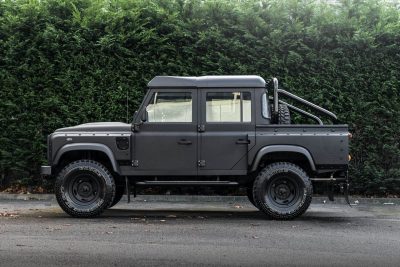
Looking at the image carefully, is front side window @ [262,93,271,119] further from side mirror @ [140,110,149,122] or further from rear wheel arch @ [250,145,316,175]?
side mirror @ [140,110,149,122]

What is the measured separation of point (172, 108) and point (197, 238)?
2.73 meters

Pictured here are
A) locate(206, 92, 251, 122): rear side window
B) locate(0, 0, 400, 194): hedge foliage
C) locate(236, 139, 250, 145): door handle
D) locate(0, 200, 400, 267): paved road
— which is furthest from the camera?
locate(0, 0, 400, 194): hedge foliage

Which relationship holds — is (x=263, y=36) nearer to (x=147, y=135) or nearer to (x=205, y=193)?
(x=205, y=193)

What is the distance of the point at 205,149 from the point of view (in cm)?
989

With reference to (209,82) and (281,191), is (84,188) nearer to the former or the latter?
(209,82)

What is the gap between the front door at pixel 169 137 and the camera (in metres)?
9.91

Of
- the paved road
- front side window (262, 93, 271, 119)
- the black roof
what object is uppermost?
the black roof

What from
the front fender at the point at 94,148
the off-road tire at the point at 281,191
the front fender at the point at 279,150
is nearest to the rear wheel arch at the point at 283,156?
the front fender at the point at 279,150

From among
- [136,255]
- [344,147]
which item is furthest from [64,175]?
[344,147]

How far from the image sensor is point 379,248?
24.0ft

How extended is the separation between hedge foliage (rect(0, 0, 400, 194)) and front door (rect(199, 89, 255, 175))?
3.00 metres

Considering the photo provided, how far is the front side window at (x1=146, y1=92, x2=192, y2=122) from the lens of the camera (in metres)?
9.99

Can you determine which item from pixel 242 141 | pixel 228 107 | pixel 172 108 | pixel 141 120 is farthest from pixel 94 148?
pixel 242 141

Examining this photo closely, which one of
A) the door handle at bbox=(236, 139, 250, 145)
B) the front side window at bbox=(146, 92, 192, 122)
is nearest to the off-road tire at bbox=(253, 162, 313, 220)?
the door handle at bbox=(236, 139, 250, 145)
